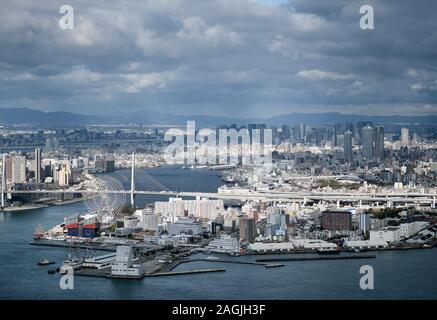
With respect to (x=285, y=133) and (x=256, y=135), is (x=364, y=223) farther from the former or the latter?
(x=285, y=133)

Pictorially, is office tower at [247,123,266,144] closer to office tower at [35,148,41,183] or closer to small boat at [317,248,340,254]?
office tower at [35,148,41,183]

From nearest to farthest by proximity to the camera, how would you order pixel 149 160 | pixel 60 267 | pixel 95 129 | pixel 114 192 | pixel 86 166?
1. pixel 60 267
2. pixel 114 192
3. pixel 86 166
4. pixel 149 160
5. pixel 95 129

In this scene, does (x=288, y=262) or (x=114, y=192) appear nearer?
(x=288, y=262)

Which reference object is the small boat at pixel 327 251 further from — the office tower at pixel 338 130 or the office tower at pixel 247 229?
the office tower at pixel 338 130

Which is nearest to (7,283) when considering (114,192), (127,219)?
(127,219)

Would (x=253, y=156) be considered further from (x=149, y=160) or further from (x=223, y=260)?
(x=223, y=260)

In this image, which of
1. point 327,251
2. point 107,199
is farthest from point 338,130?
point 327,251
